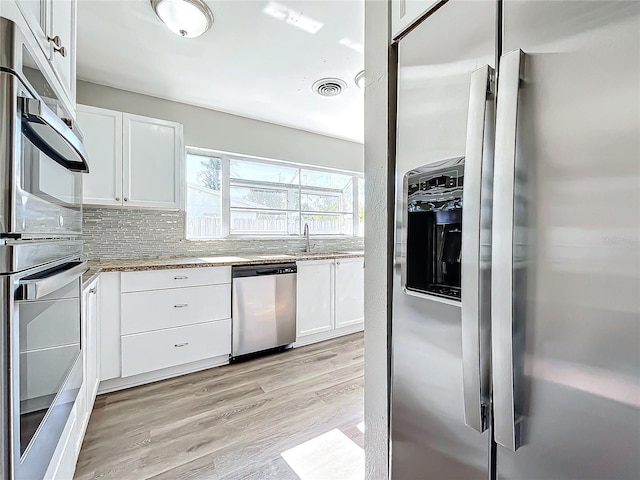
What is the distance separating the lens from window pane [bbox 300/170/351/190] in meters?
4.05

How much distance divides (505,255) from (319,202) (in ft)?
12.1

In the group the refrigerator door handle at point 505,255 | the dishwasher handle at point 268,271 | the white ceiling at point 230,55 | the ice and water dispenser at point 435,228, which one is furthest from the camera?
the dishwasher handle at point 268,271

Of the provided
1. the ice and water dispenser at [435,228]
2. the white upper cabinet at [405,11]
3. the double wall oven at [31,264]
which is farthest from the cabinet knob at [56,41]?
the ice and water dispenser at [435,228]

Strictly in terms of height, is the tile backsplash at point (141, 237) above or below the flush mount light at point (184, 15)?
below

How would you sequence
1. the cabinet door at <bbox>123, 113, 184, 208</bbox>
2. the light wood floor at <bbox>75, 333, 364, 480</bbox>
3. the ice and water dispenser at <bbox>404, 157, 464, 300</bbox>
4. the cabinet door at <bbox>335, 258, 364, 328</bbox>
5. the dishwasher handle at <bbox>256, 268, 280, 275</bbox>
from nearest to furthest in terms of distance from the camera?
1. the ice and water dispenser at <bbox>404, 157, 464, 300</bbox>
2. the light wood floor at <bbox>75, 333, 364, 480</bbox>
3. the cabinet door at <bbox>123, 113, 184, 208</bbox>
4. the dishwasher handle at <bbox>256, 268, 280, 275</bbox>
5. the cabinet door at <bbox>335, 258, 364, 328</bbox>

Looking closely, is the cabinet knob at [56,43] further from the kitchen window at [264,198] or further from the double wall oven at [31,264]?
the kitchen window at [264,198]

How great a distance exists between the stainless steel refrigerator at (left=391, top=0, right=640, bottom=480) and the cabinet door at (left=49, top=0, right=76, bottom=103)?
1.19 meters

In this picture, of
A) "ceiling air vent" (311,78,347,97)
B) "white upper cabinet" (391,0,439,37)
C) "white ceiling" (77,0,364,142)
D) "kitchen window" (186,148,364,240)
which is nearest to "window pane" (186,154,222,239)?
"kitchen window" (186,148,364,240)

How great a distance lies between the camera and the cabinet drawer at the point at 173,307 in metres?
2.31

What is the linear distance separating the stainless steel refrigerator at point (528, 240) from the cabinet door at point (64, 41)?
1185 millimetres

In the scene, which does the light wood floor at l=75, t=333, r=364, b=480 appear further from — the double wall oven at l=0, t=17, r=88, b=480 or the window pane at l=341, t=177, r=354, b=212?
the window pane at l=341, t=177, r=354, b=212

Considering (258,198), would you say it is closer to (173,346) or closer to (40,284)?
(173,346)

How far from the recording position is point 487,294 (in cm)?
62

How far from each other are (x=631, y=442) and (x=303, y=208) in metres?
3.72
